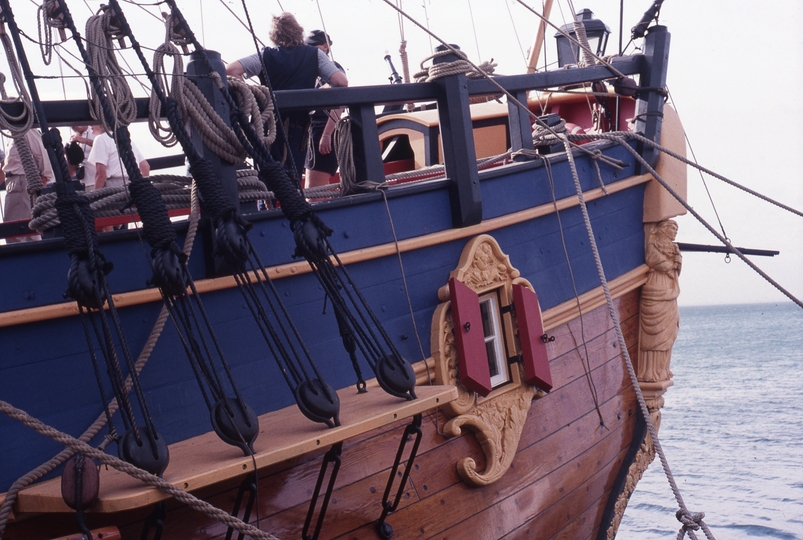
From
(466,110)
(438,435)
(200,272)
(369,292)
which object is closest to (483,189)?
(466,110)

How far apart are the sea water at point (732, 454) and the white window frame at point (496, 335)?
7.86 m

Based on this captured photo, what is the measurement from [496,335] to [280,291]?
1194mm

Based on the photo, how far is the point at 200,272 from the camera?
2777 millimetres

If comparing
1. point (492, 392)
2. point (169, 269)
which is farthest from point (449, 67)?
point (169, 269)

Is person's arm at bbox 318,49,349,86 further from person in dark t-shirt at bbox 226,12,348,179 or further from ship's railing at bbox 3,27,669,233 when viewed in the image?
ship's railing at bbox 3,27,669,233

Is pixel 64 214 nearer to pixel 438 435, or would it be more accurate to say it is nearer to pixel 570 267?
pixel 438 435

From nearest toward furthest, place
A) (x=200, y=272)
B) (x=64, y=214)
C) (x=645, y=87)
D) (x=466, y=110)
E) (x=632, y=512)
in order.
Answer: (x=64, y=214), (x=200, y=272), (x=466, y=110), (x=645, y=87), (x=632, y=512)

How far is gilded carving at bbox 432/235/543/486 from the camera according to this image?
11.5ft

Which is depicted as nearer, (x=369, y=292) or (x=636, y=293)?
(x=369, y=292)

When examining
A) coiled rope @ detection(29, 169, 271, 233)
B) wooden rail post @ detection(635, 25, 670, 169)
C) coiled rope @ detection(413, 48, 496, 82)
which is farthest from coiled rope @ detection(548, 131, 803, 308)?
coiled rope @ detection(29, 169, 271, 233)

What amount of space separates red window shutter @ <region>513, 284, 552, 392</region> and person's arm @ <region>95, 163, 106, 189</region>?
6.56ft

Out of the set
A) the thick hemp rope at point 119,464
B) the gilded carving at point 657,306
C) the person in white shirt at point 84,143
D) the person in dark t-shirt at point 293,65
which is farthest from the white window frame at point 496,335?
the person in white shirt at point 84,143

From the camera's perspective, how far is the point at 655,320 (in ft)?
16.6

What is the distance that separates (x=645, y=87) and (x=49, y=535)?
395 cm
